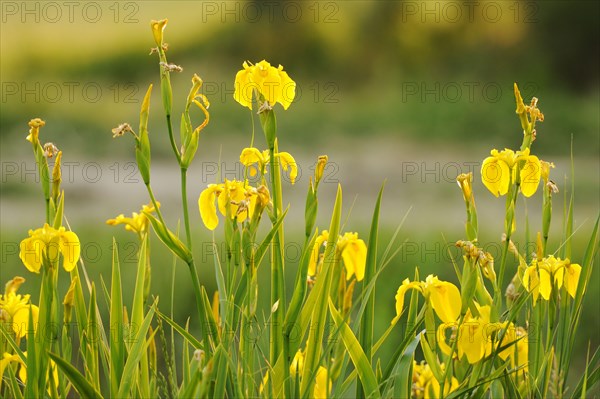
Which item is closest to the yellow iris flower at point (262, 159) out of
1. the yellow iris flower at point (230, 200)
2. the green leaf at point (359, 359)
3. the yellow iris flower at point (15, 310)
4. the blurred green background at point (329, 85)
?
the yellow iris flower at point (230, 200)

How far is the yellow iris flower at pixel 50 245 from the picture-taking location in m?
0.76

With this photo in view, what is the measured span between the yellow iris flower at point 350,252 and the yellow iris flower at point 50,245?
0.29 meters

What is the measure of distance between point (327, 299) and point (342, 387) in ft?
0.40

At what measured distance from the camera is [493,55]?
17.0 ft

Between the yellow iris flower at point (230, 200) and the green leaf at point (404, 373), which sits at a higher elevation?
the yellow iris flower at point (230, 200)

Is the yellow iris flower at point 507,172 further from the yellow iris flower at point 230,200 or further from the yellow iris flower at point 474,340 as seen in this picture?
the yellow iris flower at point 230,200

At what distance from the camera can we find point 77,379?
77 centimetres

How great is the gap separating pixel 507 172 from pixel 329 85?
4888 millimetres

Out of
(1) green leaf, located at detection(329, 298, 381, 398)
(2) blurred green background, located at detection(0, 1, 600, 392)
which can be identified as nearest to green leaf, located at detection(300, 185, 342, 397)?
(1) green leaf, located at detection(329, 298, 381, 398)

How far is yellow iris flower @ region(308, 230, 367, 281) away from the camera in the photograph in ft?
3.12

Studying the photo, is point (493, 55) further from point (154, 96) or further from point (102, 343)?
point (102, 343)

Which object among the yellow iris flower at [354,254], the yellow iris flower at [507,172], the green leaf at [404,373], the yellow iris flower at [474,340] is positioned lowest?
the green leaf at [404,373]

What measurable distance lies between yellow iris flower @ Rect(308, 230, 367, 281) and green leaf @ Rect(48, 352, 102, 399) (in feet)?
0.97

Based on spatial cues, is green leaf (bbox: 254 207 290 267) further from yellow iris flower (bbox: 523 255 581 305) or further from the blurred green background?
the blurred green background
